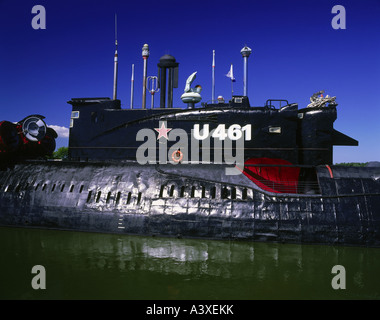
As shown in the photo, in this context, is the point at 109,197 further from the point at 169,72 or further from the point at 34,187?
the point at 169,72

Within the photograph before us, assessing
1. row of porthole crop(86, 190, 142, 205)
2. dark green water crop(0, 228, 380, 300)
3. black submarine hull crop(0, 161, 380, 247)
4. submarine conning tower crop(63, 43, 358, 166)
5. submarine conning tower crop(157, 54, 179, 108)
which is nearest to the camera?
dark green water crop(0, 228, 380, 300)

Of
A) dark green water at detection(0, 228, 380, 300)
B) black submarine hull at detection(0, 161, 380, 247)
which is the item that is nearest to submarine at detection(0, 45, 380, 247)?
black submarine hull at detection(0, 161, 380, 247)

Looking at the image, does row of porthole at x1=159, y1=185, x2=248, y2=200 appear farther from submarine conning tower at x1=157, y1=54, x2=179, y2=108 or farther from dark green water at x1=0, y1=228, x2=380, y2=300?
submarine conning tower at x1=157, y1=54, x2=179, y2=108

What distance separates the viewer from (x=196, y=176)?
12648 millimetres

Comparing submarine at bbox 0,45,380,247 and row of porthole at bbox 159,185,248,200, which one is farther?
row of porthole at bbox 159,185,248,200

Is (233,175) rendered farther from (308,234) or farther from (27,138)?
(27,138)

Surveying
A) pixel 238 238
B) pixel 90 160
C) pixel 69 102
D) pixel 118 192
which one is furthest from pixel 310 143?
pixel 69 102

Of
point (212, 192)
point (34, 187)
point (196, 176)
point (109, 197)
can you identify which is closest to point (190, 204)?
point (212, 192)

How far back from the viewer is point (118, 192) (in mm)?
12711

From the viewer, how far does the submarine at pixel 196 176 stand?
1100 centimetres

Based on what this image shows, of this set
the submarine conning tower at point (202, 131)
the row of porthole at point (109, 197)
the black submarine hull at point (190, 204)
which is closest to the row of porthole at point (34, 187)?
the black submarine hull at point (190, 204)

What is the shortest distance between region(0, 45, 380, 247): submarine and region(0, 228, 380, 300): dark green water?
3.10 feet

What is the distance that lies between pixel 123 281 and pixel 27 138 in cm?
1291

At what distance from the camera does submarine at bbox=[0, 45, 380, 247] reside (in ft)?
36.1
